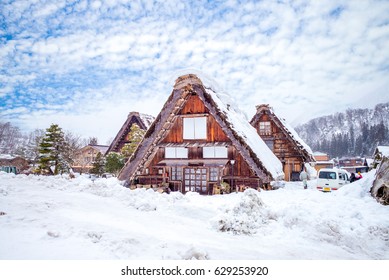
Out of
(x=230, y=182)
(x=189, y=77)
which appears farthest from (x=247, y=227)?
(x=189, y=77)

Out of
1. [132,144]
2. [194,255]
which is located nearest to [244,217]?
[194,255]

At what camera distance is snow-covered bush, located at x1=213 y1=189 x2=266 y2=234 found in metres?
5.18

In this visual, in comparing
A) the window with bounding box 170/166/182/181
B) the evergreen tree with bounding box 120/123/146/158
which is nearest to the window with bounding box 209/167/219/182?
the window with bounding box 170/166/182/181

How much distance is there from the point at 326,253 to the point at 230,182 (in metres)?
8.86

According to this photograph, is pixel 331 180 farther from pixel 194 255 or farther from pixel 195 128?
pixel 194 255

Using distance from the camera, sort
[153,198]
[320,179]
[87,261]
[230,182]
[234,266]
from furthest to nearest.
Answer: [320,179]
[230,182]
[153,198]
[234,266]
[87,261]

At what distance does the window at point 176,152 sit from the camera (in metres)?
13.9

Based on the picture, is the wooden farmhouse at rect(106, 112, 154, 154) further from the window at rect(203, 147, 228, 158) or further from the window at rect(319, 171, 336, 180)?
the window at rect(319, 171, 336, 180)

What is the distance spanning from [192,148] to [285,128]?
1022 centimetres

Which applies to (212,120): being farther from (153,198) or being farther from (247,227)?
(247,227)

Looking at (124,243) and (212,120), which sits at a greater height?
(212,120)

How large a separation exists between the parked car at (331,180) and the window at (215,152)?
587 cm

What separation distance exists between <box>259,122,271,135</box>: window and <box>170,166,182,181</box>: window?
1007 cm

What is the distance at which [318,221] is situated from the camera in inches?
211
